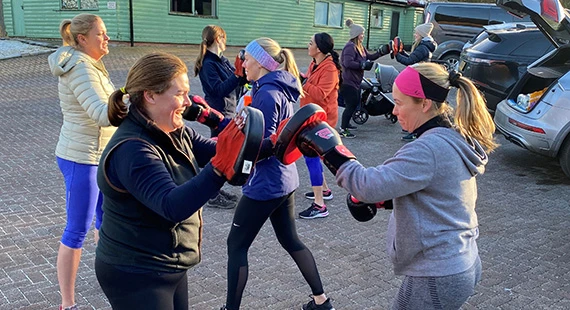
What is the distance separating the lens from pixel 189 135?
8.41 ft

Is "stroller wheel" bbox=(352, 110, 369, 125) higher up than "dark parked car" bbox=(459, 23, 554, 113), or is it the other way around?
"dark parked car" bbox=(459, 23, 554, 113)

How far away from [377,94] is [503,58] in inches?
89.7

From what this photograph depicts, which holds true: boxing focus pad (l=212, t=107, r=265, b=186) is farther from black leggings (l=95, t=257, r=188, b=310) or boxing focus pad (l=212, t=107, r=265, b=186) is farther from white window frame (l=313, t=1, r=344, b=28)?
white window frame (l=313, t=1, r=344, b=28)

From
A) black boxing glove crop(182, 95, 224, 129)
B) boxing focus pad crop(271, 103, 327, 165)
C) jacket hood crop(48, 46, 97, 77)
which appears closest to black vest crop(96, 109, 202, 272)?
boxing focus pad crop(271, 103, 327, 165)

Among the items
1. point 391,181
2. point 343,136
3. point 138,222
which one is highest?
point 391,181

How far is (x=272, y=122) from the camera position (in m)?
3.40

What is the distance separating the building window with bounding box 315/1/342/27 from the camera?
83.6 feet

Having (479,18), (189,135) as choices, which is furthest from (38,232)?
(479,18)

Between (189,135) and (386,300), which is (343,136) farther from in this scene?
(189,135)

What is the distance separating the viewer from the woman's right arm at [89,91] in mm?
3217

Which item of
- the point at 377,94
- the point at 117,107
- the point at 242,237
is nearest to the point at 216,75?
the point at 242,237

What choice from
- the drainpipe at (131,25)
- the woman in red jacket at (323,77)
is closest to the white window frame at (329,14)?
the drainpipe at (131,25)

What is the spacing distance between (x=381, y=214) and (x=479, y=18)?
13.8 meters

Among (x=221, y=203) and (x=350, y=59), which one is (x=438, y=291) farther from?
(x=350, y=59)
